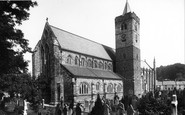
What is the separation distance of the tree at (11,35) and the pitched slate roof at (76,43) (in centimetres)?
1679

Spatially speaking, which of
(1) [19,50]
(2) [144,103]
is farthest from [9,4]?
(2) [144,103]

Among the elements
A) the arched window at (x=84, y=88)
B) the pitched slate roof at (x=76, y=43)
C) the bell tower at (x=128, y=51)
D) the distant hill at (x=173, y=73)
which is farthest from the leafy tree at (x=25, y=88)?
the distant hill at (x=173, y=73)

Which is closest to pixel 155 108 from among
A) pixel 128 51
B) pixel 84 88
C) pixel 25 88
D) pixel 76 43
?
pixel 84 88

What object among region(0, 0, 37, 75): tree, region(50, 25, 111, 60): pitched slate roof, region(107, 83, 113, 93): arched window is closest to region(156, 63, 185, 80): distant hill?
region(50, 25, 111, 60): pitched slate roof

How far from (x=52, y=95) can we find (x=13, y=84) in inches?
348

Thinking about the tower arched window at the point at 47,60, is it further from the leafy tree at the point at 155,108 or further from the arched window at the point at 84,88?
the leafy tree at the point at 155,108

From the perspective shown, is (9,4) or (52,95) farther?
(52,95)

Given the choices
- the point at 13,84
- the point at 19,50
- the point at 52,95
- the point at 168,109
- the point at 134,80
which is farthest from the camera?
the point at 134,80

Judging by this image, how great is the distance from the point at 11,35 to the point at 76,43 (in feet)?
80.5

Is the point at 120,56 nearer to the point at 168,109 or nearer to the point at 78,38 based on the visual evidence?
the point at 78,38

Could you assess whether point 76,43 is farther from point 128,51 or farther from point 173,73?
point 173,73

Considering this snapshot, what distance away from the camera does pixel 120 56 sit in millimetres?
44469

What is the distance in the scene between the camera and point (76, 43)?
119 ft

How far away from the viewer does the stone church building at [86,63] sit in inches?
1123
